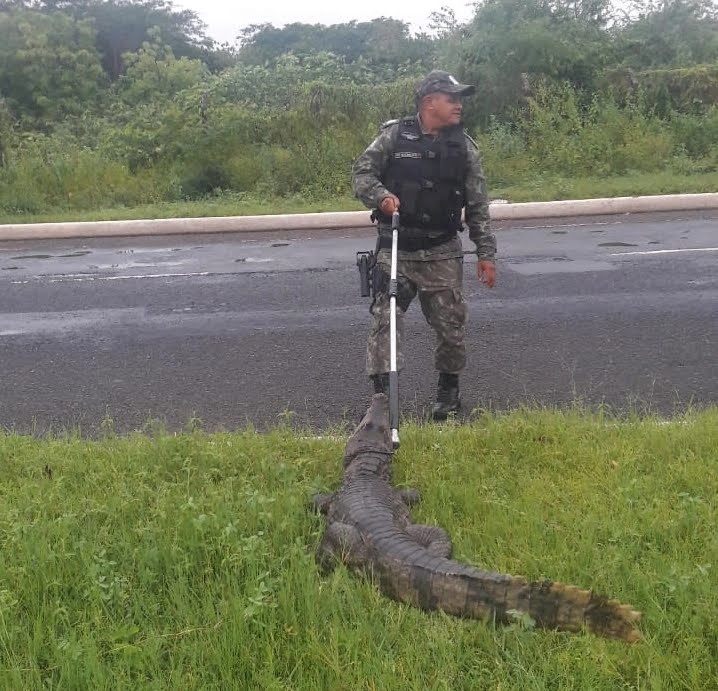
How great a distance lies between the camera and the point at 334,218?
42.1 feet

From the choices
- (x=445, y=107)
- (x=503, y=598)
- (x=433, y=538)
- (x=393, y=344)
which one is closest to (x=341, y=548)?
(x=433, y=538)

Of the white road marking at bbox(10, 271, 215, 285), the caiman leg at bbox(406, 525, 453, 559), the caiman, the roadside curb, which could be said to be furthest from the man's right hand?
the roadside curb

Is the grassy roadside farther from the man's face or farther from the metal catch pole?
the metal catch pole

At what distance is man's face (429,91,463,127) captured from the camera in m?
4.87

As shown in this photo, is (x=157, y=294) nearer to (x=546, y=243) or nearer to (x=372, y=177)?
(x=372, y=177)

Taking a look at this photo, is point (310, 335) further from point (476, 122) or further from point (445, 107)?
point (476, 122)

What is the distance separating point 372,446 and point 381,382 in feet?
3.34

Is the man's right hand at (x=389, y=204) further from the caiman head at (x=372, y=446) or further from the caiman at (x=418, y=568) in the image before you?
the caiman at (x=418, y=568)

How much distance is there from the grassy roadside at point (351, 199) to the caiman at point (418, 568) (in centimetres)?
1001

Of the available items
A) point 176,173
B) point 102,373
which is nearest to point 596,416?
point 102,373

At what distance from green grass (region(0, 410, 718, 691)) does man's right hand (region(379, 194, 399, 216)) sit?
1.33 meters

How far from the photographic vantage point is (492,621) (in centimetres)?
286

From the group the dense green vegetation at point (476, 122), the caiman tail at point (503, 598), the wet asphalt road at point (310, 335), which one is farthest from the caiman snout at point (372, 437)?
the dense green vegetation at point (476, 122)

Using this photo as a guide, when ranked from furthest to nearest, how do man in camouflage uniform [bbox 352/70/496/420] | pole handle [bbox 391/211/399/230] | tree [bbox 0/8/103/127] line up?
tree [bbox 0/8/103/127]
man in camouflage uniform [bbox 352/70/496/420]
pole handle [bbox 391/211/399/230]
